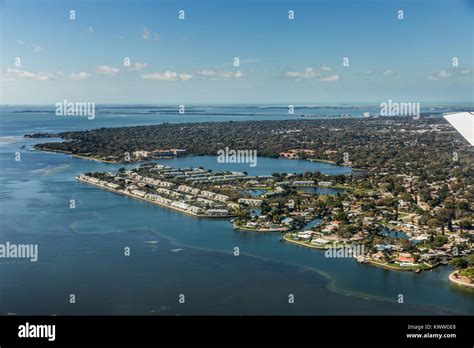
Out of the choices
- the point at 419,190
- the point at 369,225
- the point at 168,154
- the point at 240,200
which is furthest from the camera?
the point at 168,154

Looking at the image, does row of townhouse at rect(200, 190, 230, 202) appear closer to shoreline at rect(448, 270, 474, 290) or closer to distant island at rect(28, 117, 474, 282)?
distant island at rect(28, 117, 474, 282)

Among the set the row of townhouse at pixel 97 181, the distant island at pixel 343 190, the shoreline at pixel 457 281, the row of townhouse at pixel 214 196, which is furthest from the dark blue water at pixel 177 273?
the row of townhouse at pixel 97 181

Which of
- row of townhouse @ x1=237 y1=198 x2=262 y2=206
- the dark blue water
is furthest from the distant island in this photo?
the dark blue water

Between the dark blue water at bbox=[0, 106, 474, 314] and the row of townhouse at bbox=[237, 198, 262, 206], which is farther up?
the row of townhouse at bbox=[237, 198, 262, 206]

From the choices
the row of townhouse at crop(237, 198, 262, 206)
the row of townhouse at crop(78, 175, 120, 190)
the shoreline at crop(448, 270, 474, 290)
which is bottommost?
the shoreline at crop(448, 270, 474, 290)
